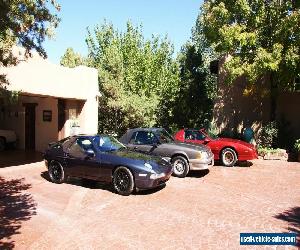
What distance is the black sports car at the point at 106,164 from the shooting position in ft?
32.4

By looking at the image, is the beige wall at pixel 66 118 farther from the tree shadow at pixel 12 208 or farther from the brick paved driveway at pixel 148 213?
the tree shadow at pixel 12 208

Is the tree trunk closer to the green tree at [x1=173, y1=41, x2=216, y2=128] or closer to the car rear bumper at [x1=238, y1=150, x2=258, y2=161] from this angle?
the car rear bumper at [x1=238, y1=150, x2=258, y2=161]

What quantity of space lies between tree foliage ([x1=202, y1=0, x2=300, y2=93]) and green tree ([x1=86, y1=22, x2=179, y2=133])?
728 centimetres

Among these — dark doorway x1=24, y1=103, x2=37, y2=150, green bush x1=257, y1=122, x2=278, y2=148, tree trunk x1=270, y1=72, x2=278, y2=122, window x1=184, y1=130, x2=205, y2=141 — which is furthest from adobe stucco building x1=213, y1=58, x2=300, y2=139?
dark doorway x1=24, y1=103, x2=37, y2=150

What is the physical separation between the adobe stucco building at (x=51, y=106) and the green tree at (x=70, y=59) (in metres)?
23.4

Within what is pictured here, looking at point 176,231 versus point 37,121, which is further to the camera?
point 37,121

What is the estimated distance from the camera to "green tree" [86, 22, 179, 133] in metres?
23.0

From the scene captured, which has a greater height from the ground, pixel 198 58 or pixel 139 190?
pixel 198 58

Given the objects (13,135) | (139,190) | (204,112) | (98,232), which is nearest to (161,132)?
(139,190)

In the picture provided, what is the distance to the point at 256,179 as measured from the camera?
40.3 feet

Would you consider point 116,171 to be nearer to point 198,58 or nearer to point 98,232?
point 98,232

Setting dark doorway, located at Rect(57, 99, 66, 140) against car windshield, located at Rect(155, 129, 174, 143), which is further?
dark doorway, located at Rect(57, 99, 66, 140)

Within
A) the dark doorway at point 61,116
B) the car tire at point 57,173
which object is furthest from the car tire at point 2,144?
the car tire at point 57,173

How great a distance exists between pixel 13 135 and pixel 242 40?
1289 cm
